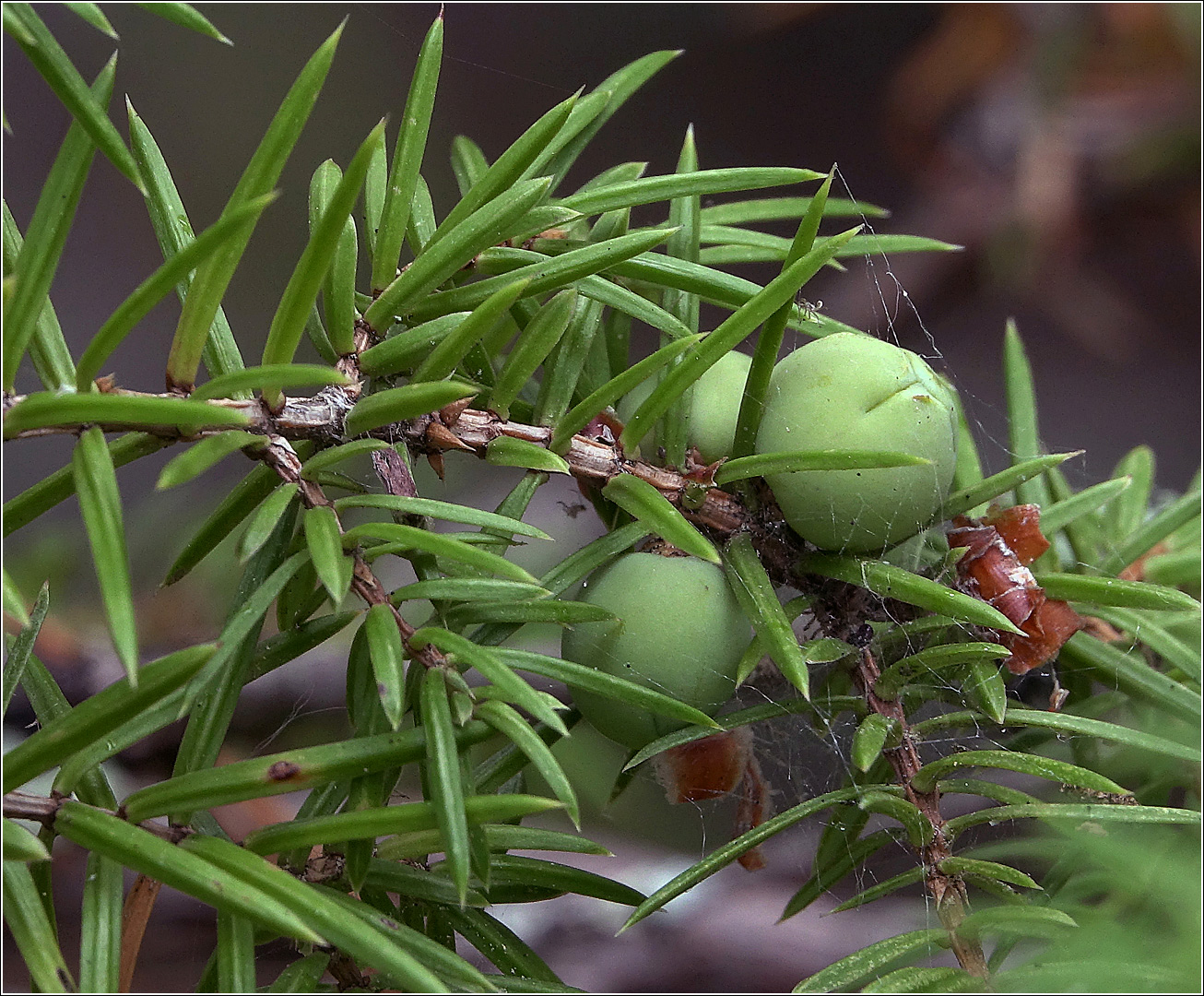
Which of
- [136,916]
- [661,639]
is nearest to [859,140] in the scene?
[661,639]

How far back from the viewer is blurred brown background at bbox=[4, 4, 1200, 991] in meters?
0.87

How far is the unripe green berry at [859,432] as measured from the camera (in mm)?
281

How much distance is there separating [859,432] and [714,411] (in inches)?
2.5

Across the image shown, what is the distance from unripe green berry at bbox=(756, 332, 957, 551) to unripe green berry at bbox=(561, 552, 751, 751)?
39mm

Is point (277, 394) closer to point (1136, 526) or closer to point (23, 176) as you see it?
point (1136, 526)

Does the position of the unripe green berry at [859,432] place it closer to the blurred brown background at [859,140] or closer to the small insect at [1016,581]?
the small insect at [1016,581]

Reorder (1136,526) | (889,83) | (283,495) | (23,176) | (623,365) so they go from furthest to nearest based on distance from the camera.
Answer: (889,83)
(23,176)
(1136,526)
(623,365)
(283,495)

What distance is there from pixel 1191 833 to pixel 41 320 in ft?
1.28

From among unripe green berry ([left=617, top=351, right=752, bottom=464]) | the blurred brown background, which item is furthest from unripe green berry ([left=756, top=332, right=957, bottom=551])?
the blurred brown background

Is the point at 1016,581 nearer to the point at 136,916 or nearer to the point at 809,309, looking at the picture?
the point at 809,309

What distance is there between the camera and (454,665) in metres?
0.25

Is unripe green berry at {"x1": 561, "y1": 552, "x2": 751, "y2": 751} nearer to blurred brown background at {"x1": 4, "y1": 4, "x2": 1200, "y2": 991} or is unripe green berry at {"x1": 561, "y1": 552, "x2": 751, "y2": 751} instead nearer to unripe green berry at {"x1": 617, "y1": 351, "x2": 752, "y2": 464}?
unripe green berry at {"x1": 617, "y1": 351, "x2": 752, "y2": 464}

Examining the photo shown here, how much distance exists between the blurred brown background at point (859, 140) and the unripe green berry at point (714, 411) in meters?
0.43

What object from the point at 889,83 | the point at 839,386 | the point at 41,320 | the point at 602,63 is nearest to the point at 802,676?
the point at 839,386
